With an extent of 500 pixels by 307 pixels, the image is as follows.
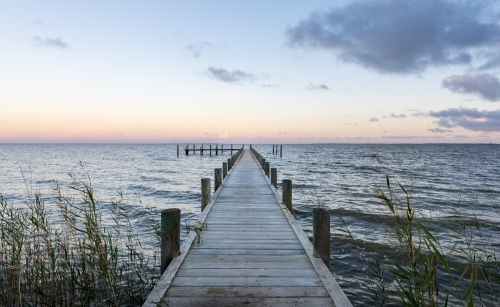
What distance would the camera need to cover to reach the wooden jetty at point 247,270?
3434 millimetres

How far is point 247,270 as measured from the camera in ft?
13.7

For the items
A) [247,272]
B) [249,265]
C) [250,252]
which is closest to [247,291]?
[247,272]

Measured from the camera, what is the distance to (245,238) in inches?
220

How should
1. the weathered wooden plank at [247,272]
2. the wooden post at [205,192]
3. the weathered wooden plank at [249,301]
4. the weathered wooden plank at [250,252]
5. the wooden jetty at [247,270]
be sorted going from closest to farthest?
the weathered wooden plank at [249,301] < the wooden jetty at [247,270] < the weathered wooden plank at [247,272] < the weathered wooden plank at [250,252] < the wooden post at [205,192]

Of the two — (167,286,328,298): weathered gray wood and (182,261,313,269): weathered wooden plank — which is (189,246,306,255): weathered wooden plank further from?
(167,286,328,298): weathered gray wood

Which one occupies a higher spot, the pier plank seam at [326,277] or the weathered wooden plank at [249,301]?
the pier plank seam at [326,277]

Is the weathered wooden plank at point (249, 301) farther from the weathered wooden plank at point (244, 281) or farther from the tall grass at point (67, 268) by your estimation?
the tall grass at point (67, 268)

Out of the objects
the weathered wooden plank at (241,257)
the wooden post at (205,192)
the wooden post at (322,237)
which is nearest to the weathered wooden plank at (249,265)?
the weathered wooden plank at (241,257)

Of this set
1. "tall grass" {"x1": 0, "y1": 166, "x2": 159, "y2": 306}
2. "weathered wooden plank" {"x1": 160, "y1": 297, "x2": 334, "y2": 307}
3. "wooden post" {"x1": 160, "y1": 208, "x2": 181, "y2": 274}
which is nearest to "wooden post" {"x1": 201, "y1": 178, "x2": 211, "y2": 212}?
"tall grass" {"x1": 0, "y1": 166, "x2": 159, "y2": 306}

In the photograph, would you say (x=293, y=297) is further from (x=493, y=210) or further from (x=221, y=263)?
(x=493, y=210)

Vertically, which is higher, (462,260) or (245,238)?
(245,238)

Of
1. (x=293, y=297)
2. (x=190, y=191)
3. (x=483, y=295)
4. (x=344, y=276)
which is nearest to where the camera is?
(x=293, y=297)

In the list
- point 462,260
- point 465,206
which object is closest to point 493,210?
point 465,206

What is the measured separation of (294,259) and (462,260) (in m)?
5.43
